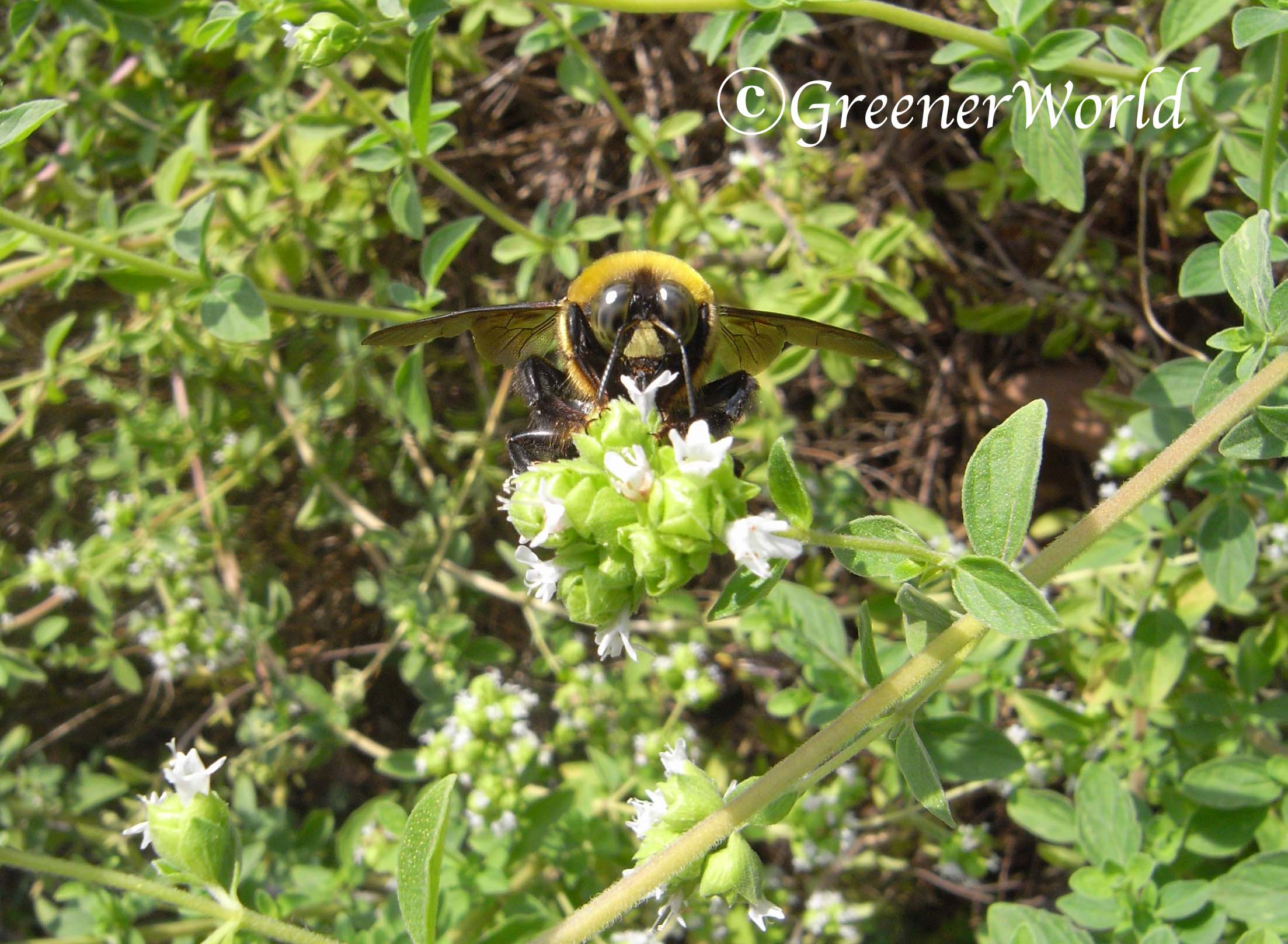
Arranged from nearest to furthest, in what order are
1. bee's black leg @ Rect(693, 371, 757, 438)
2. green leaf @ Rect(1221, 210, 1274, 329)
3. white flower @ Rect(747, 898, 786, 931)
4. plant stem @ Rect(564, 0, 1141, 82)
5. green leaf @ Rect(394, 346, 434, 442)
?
1. white flower @ Rect(747, 898, 786, 931)
2. green leaf @ Rect(1221, 210, 1274, 329)
3. bee's black leg @ Rect(693, 371, 757, 438)
4. plant stem @ Rect(564, 0, 1141, 82)
5. green leaf @ Rect(394, 346, 434, 442)

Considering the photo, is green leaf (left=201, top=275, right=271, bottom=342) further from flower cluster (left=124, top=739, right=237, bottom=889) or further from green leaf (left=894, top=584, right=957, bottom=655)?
green leaf (left=894, top=584, right=957, bottom=655)

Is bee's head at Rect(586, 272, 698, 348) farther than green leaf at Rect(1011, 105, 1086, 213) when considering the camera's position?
No

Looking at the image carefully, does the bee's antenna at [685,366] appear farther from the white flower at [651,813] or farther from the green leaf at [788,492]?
the white flower at [651,813]

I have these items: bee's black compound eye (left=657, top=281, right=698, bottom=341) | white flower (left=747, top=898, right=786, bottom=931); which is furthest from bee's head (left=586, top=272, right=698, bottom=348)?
white flower (left=747, top=898, right=786, bottom=931)

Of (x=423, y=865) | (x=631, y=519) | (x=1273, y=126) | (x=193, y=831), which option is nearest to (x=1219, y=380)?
(x=1273, y=126)

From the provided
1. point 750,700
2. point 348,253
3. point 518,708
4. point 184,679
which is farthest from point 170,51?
point 750,700

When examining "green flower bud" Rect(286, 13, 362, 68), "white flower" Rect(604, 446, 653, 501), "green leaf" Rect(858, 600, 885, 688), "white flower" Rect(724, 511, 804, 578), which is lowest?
"green leaf" Rect(858, 600, 885, 688)

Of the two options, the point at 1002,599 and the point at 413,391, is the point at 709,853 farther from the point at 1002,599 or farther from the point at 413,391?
the point at 413,391
